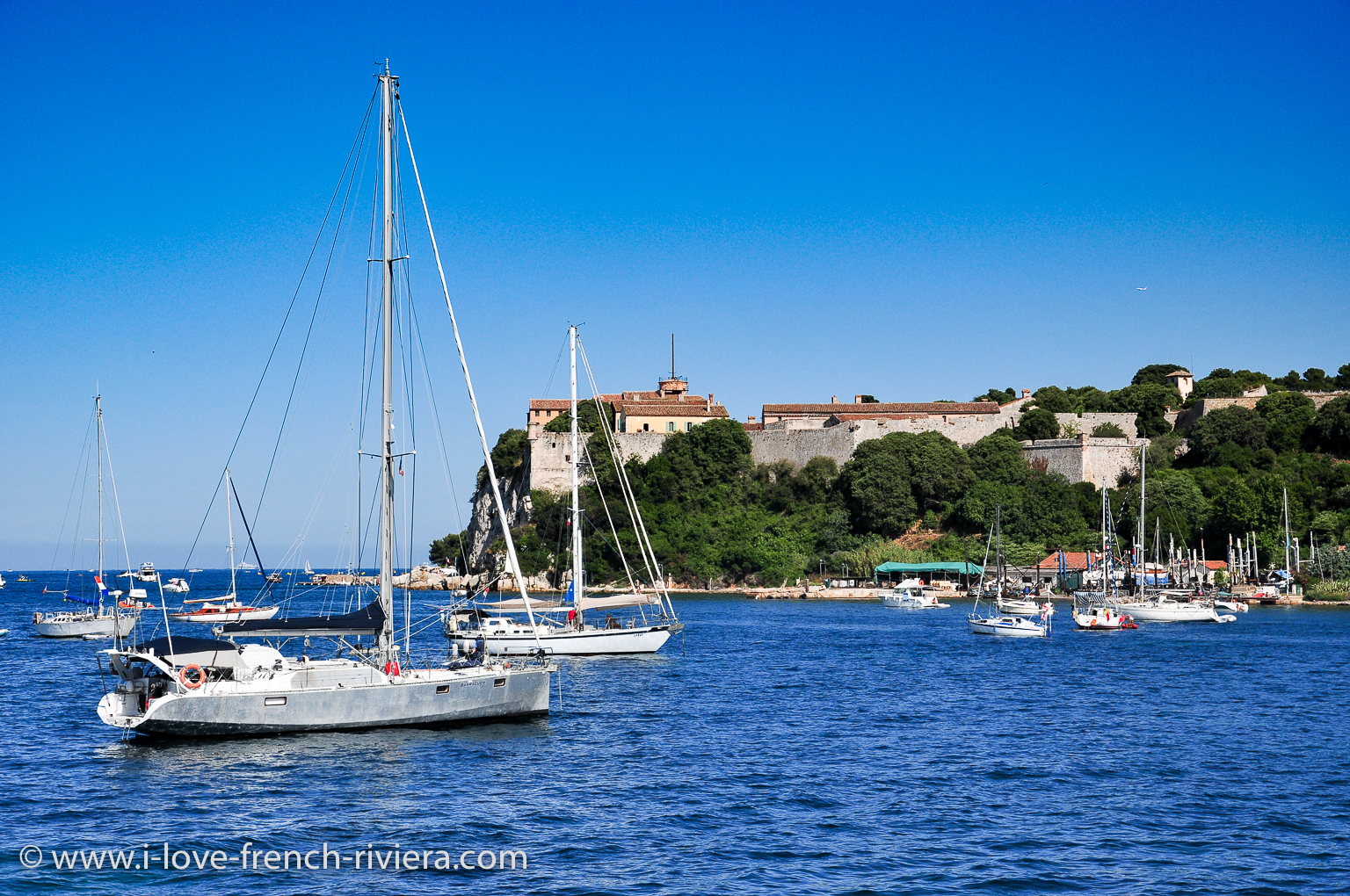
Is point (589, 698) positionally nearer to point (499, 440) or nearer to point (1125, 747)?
point (1125, 747)

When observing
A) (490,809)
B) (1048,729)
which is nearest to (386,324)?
(490,809)

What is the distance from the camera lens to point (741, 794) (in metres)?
16.6

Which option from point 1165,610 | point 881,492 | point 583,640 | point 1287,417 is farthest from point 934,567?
point 583,640

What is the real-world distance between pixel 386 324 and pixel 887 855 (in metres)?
12.2

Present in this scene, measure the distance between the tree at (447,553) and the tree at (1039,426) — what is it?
42491 mm

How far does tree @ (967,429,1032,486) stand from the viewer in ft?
259

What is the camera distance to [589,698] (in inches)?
1016

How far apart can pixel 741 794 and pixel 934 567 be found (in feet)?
193

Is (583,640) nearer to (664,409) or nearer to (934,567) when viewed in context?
(934,567)

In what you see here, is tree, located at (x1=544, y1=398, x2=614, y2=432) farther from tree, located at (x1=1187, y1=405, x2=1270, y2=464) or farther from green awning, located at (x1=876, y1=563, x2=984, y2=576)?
tree, located at (x1=1187, y1=405, x2=1270, y2=464)

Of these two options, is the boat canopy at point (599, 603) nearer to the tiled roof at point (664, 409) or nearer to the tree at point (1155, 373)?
the tiled roof at point (664, 409)

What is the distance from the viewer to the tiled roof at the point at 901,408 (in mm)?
88250

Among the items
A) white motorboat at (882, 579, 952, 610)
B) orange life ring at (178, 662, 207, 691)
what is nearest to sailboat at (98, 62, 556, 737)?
orange life ring at (178, 662, 207, 691)

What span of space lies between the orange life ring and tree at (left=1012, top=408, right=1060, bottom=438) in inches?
2929
